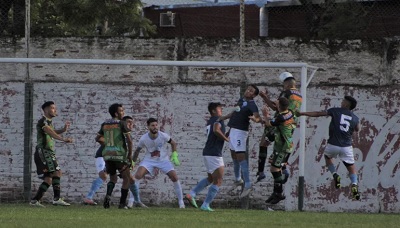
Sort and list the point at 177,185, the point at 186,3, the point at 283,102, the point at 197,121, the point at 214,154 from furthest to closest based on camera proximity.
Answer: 1. the point at 186,3
2. the point at 197,121
3. the point at 177,185
4. the point at 214,154
5. the point at 283,102

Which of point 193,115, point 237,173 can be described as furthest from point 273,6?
point 237,173

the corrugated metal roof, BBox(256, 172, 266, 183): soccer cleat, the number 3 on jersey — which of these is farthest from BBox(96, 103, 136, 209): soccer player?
the corrugated metal roof

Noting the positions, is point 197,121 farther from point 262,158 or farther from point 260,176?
point 260,176

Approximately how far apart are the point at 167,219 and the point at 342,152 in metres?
5.32

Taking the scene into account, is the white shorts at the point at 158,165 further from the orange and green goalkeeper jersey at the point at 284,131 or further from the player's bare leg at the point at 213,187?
the orange and green goalkeeper jersey at the point at 284,131

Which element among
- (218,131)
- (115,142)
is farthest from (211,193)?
(115,142)

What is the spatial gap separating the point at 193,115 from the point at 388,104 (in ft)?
14.0

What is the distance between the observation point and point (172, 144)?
21281mm

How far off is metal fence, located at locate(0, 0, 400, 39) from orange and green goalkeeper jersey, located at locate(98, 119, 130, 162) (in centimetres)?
511

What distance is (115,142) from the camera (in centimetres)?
2041

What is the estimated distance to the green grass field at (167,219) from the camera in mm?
15773

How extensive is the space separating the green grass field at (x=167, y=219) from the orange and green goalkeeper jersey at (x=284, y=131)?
4.56 feet

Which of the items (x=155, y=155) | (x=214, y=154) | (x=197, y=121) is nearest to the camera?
(x=214, y=154)

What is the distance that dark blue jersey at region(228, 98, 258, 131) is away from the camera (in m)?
20.9
